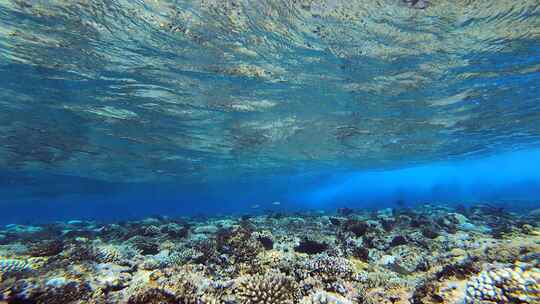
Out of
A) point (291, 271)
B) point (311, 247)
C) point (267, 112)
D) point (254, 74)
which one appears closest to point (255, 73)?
point (254, 74)

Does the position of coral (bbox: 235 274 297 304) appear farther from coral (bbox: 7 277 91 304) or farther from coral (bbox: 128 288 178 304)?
coral (bbox: 7 277 91 304)

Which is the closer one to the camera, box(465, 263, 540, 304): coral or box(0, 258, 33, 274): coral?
box(465, 263, 540, 304): coral

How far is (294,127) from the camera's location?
2514 cm

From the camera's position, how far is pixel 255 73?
15258 mm

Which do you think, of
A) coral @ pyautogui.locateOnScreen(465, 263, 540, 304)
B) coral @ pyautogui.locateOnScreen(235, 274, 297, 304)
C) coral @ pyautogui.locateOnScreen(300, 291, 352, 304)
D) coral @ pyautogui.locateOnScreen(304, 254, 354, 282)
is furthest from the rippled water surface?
coral @ pyautogui.locateOnScreen(465, 263, 540, 304)

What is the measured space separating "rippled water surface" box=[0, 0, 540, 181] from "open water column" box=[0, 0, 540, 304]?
9 centimetres

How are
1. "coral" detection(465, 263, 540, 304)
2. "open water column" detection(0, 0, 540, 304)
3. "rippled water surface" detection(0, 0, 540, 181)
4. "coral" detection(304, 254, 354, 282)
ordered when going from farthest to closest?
1. "rippled water surface" detection(0, 0, 540, 181)
2. "coral" detection(304, 254, 354, 282)
3. "open water column" detection(0, 0, 540, 304)
4. "coral" detection(465, 263, 540, 304)

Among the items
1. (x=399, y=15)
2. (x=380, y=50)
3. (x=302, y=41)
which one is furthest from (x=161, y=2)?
(x=380, y=50)

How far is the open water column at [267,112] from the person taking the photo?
210 inches

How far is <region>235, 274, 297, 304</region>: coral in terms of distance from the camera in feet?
15.1

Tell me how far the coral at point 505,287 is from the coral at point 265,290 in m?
2.66

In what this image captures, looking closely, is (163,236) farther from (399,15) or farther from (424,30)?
(424,30)

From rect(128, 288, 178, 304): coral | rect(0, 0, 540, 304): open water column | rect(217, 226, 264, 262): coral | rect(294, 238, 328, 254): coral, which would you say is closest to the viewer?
rect(128, 288, 178, 304): coral

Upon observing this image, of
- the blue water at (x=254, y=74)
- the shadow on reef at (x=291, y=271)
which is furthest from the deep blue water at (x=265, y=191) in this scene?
the shadow on reef at (x=291, y=271)
